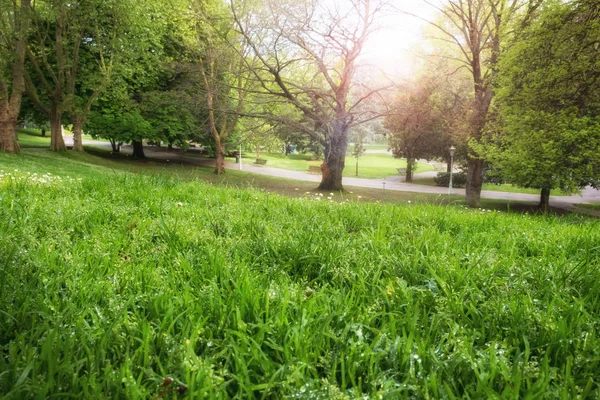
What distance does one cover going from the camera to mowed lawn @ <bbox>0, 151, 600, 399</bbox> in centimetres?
102

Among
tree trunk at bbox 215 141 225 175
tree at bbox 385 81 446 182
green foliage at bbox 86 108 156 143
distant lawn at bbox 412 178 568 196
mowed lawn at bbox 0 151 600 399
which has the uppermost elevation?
tree at bbox 385 81 446 182

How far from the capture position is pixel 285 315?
1339 mm

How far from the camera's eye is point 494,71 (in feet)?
58.6

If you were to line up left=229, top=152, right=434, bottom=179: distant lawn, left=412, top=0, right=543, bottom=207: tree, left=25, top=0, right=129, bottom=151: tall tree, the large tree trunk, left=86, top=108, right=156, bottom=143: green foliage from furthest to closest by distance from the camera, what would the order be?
1. left=229, top=152, right=434, bottom=179: distant lawn
2. left=86, top=108, right=156, bottom=143: green foliage
3. the large tree trunk
4. left=412, top=0, right=543, bottom=207: tree
5. left=25, top=0, right=129, bottom=151: tall tree

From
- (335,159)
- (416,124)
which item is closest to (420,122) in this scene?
(416,124)

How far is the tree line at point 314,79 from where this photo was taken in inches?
478

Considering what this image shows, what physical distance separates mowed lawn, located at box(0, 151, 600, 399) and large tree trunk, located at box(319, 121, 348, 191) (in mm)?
16163

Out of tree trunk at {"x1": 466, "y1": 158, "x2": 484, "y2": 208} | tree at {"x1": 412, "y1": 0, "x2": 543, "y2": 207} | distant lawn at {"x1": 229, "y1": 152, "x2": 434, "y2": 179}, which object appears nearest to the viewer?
tree at {"x1": 412, "y1": 0, "x2": 543, "y2": 207}

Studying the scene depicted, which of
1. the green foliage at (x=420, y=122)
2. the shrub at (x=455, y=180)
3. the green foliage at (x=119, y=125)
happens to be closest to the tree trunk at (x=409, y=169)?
the green foliage at (x=420, y=122)

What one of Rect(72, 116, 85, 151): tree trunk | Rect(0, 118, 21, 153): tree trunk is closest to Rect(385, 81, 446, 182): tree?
Rect(0, 118, 21, 153): tree trunk

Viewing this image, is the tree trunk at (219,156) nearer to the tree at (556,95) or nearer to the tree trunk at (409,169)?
the tree trunk at (409,169)

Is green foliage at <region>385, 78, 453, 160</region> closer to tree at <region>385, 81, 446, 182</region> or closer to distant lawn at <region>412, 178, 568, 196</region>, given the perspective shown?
tree at <region>385, 81, 446, 182</region>

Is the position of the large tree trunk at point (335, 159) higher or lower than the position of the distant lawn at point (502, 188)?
higher

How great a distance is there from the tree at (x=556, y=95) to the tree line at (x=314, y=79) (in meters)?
0.05
